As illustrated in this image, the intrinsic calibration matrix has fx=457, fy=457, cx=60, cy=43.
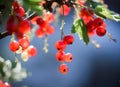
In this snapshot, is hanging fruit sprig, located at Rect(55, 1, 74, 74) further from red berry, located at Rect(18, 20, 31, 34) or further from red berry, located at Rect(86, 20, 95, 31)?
red berry, located at Rect(18, 20, 31, 34)

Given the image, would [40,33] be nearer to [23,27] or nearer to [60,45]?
[60,45]

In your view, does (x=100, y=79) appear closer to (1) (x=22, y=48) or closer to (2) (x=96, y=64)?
(2) (x=96, y=64)

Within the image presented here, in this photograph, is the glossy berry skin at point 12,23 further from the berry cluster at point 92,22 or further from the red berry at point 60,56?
the red berry at point 60,56

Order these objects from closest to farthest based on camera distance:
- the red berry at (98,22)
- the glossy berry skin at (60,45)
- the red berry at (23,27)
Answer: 1. the red berry at (23,27)
2. the red berry at (98,22)
3. the glossy berry skin at (60,45)

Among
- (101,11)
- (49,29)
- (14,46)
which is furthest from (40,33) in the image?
(101,11)

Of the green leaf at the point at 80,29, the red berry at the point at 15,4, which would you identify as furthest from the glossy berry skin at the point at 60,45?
the red berry at the point at 15,4

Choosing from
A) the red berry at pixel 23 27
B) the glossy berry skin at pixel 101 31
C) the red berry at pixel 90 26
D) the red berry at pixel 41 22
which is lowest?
the glossy berry skin at pixel 101 31
